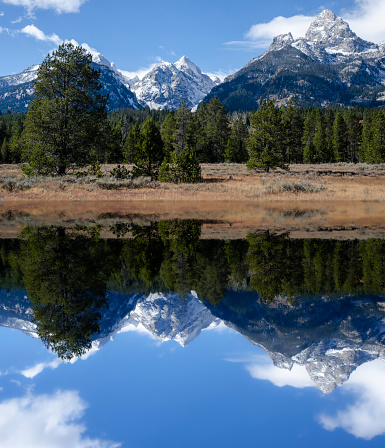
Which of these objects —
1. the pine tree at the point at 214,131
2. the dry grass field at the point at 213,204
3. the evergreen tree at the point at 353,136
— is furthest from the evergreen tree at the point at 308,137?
the dry grass field at the point at 213,204

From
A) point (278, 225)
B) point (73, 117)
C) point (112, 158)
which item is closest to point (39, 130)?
point (73, 117)

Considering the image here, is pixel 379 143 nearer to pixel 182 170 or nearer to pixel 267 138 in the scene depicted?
pixel 267 138

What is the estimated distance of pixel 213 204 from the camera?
36.8 metres

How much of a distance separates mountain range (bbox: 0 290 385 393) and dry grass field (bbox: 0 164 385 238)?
1028 cm

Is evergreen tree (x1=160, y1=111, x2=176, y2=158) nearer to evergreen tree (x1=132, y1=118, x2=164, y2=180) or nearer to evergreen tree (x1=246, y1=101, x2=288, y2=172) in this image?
→ evergreen tree (x1=246, y1=101, x2=288, y2=172)

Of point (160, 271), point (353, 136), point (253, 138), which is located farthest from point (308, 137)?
point (160, 271)

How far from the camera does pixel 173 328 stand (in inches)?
319

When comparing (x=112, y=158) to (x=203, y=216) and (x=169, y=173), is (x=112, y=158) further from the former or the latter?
(x=203, y=216)

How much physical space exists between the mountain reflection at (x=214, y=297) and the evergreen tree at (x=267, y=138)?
4058 cm

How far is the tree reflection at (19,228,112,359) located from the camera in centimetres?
698

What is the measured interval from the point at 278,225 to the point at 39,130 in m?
28.3

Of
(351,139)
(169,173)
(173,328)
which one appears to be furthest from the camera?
(351,139)

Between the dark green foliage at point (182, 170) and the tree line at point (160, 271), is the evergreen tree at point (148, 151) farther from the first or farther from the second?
the tree line at point (160, 271)

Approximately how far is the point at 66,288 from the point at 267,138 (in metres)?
48.2
